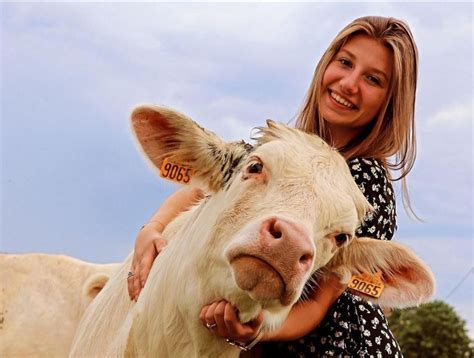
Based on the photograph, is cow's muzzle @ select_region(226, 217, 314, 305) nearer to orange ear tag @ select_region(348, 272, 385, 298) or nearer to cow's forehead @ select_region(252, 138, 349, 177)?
cow's forehead @ select_region(252, 138, 349, 177)

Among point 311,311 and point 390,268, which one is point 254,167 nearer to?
point 311,311

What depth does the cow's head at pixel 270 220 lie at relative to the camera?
10.9 feet

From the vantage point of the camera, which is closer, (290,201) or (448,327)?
(290,201)

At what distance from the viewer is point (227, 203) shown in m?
3.78

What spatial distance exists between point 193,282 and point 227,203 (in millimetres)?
400

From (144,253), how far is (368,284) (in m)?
1.24

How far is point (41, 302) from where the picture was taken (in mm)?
9594

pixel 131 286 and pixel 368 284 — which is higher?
pixel 368 284

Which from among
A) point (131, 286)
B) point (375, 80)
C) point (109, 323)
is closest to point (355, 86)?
point (375, 80)

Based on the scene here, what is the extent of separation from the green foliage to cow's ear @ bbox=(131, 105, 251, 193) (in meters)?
16.2

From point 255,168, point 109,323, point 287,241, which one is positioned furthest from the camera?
point 109,323

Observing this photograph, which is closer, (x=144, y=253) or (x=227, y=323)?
(x=227, y=323)

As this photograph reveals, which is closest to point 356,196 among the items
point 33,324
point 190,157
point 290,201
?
point 290,201

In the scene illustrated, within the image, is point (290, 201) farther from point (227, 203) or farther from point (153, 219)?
point (153, 219)
